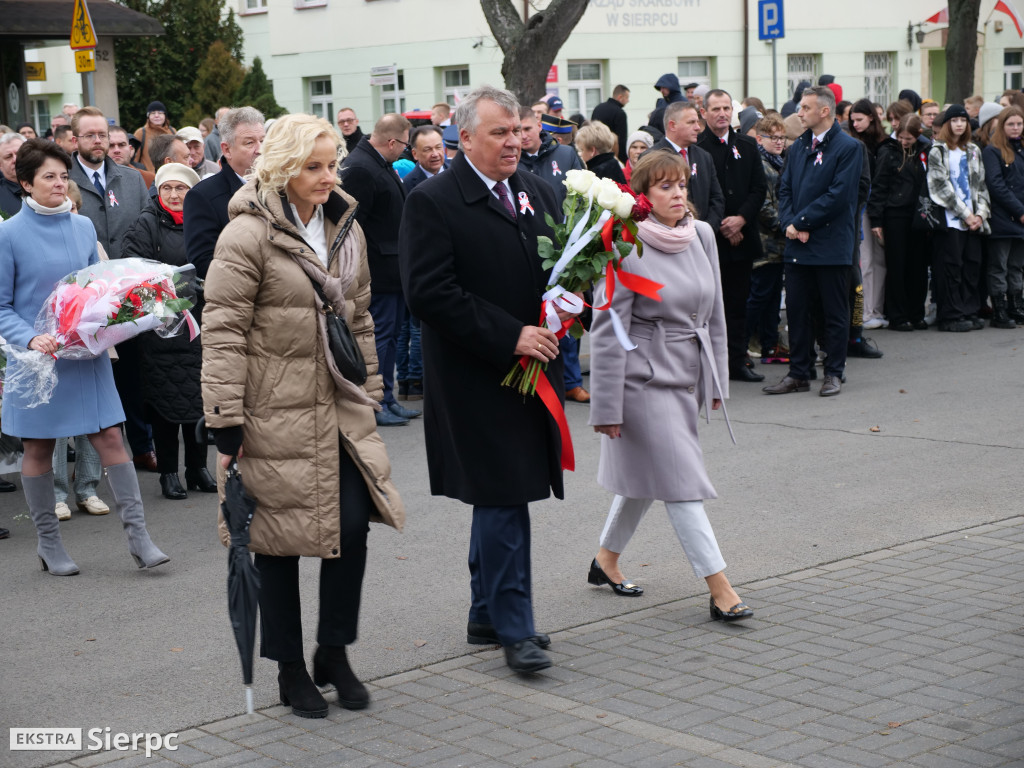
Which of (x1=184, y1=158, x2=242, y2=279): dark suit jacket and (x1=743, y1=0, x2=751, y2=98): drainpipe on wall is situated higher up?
(x1=743, y1=0, x2=751, y2=98): drainpipe on wall

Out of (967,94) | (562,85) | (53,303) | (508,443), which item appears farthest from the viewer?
(562,85)

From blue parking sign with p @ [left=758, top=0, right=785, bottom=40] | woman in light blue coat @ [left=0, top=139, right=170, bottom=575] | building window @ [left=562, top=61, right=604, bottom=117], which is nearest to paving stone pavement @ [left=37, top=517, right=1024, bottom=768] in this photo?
woman in light blue coat @ [left=0, top=139, right=170, bottom=575]

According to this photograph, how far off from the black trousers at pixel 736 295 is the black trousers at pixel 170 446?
5.00m

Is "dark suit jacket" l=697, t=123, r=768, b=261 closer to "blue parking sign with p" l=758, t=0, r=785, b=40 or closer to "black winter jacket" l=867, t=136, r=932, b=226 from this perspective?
"black winter jacket" l=867, t=136, r=932, b=226

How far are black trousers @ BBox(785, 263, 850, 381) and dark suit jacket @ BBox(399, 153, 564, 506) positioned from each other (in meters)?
6.23

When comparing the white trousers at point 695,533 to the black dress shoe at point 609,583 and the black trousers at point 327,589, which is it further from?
the black trousers at point 327,589

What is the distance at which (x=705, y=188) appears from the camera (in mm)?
11164

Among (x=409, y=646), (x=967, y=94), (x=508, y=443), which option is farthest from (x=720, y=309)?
(x=967, y=94)

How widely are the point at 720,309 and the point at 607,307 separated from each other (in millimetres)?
600

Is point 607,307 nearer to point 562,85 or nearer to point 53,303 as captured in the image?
point 53,303

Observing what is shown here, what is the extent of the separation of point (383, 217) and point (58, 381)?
4.07 metres

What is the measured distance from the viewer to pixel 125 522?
22.6 ft

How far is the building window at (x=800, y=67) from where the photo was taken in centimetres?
3425

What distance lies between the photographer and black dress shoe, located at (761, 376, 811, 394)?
447 inches
